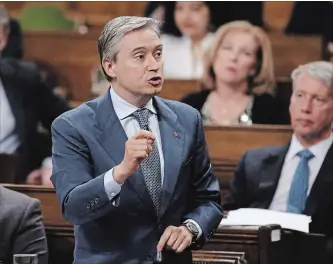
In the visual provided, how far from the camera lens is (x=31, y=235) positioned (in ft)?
9.70

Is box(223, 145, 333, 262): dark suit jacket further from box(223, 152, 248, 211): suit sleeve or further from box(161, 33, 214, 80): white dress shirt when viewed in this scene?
box(161, 33, 214, 80): white dress shirt

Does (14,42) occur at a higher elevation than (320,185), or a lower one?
higher

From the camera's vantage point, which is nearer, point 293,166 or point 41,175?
point 293,166

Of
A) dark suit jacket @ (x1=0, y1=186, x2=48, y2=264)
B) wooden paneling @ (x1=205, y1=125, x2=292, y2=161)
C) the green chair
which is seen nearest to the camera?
dark suit jacket @ (x1=0, y1=186, x2=48, y2=264)

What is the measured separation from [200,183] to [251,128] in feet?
6.52

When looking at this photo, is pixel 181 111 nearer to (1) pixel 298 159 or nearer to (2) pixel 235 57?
(1) pixel 298 159

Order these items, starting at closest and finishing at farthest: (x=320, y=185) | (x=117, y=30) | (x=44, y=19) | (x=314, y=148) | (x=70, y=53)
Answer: (x=117, y=30)
(x=320, y=185)
(x=314, y=148)
(x=70, y=53)
(x=44, y=19)

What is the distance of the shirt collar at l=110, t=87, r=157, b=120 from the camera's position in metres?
2.24

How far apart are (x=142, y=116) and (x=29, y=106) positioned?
254 centimetres

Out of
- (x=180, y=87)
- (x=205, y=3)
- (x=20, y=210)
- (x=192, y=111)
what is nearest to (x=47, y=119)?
(x=180, y=87)

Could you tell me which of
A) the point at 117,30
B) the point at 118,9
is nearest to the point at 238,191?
the point at 117,30

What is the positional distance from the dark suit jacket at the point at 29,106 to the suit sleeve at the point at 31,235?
1613 millimetres

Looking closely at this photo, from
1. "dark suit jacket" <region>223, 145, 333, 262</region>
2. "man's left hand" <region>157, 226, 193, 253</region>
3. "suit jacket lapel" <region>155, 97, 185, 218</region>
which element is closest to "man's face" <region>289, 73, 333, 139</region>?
"dark suit jacket" <region>223, 145, 333, 262</region>

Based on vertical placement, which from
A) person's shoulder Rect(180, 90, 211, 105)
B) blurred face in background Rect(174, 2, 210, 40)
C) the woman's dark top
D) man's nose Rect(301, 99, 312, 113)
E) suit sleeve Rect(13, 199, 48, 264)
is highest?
blurred face in background Rect(174, 2, 210, 40)
